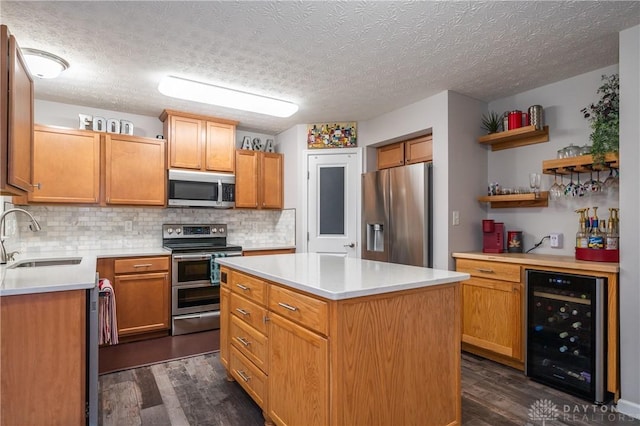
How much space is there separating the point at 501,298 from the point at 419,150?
66.5 inches

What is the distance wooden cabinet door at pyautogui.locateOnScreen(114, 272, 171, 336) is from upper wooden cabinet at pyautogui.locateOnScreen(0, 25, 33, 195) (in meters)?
1.83

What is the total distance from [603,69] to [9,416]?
14.2 feet

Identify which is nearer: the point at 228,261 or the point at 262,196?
the point at 228,261

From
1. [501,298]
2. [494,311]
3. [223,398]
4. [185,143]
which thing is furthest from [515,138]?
[185,143]

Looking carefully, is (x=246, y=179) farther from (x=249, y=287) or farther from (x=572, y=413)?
(x=572, y=413)

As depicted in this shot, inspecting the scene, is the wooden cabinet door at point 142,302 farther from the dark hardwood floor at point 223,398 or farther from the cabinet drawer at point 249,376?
the cabinet drawer at point 249,376

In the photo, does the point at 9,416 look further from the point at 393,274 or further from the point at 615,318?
the point at 615,318

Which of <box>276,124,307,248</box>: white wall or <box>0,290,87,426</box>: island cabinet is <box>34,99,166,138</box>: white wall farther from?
<box>0,290,87,426</box>: island cabinet

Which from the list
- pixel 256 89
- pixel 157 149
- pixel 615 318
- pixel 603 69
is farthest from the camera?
pixel 157 149

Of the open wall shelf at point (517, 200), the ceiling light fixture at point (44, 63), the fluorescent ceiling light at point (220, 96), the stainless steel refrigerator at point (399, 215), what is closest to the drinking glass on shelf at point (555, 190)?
the open wall shelf at point (517, 200)

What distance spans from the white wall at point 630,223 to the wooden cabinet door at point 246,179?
3.55 m

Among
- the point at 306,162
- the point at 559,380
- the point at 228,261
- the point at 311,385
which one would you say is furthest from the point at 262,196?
the point at 559,380

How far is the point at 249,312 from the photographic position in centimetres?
214

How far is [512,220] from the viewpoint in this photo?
11.1 ft
